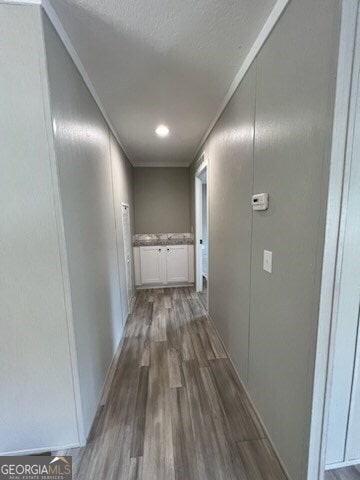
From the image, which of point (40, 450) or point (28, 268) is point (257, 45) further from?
point (40, 450)

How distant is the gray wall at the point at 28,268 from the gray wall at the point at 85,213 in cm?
7

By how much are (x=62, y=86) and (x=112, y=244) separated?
4.54 ft

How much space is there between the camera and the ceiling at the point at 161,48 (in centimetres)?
104

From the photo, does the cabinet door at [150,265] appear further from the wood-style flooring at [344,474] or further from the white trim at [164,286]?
the wood-style flooring at [344,474]

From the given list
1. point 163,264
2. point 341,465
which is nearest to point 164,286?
point 163,264

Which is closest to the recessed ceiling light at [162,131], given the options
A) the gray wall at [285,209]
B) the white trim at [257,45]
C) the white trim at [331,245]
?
the white trim at [257,45]

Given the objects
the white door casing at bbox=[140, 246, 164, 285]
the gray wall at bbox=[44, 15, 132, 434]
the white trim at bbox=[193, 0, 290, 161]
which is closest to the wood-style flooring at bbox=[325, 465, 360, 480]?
the gray wall at bbox=[44, 15, 132, 434]

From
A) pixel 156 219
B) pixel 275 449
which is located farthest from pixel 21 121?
pixel 156 219

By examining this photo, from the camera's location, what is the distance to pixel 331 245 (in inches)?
31.9

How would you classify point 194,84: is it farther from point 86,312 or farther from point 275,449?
point 275,449

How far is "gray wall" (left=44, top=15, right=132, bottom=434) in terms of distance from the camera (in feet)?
3.66

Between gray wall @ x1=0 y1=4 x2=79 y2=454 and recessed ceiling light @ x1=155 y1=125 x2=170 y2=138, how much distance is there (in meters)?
1.59

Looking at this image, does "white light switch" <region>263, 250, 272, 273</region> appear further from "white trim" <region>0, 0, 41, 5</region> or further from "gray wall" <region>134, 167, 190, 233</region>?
"gray wall" <region>134, 167, 190, 233</region>

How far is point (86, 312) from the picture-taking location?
1377mm
